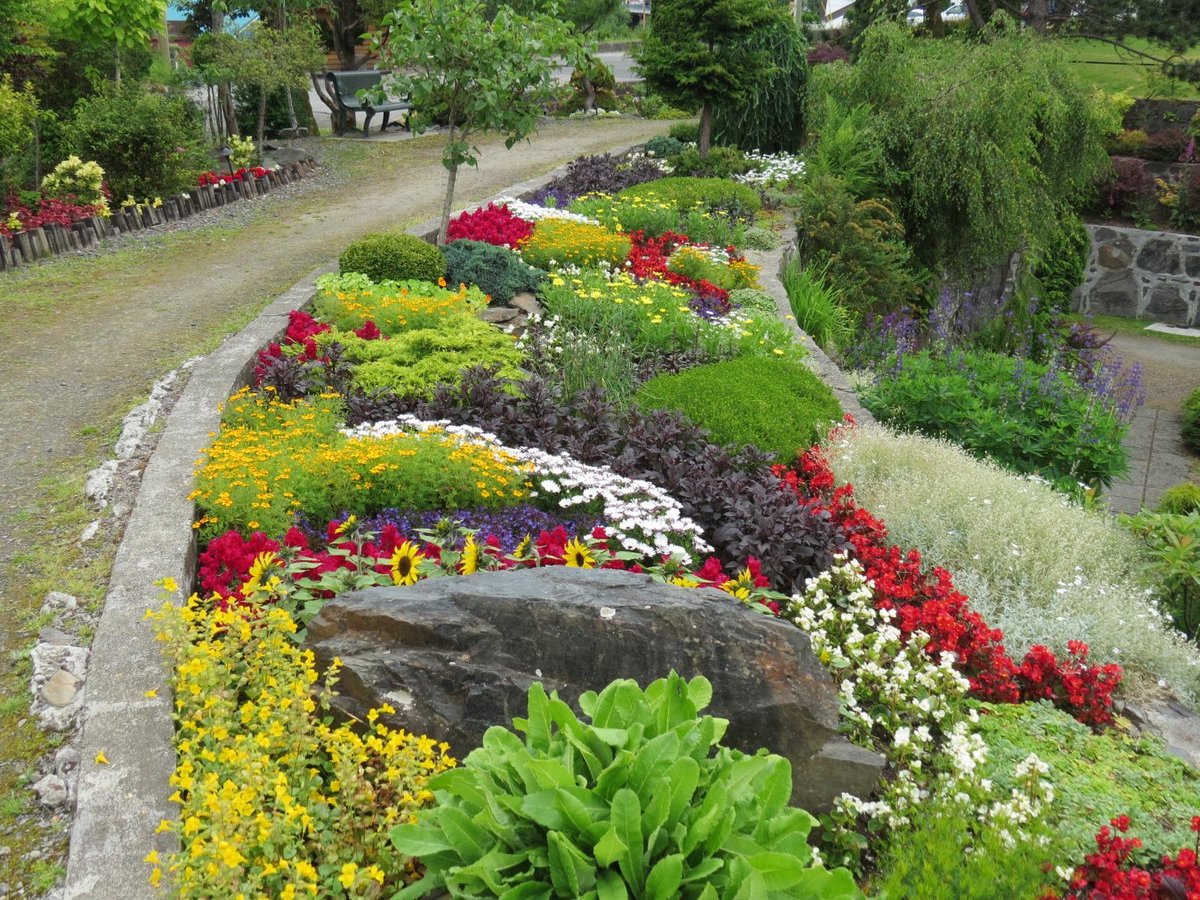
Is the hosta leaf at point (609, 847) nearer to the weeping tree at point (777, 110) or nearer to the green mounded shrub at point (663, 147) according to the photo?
the green mounded shrub at point (663, 147)

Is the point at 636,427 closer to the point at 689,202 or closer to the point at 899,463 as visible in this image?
the point at 899,463

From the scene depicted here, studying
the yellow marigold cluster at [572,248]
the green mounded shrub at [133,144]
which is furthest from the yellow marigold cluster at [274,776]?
the green mounded shrub at [133,144]

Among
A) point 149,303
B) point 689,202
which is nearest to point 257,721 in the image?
point 149,303

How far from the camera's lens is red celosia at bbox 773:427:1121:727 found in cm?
Answer: 391

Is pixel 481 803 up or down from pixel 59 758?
up

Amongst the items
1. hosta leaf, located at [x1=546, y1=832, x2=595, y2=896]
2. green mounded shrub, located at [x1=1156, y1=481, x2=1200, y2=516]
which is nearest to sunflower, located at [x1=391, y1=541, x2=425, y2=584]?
hosta leaf, located at [x1=546, y1=832, x2=595, y2=896]

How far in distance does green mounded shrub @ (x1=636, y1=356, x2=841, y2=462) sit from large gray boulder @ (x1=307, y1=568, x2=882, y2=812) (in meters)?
2.53

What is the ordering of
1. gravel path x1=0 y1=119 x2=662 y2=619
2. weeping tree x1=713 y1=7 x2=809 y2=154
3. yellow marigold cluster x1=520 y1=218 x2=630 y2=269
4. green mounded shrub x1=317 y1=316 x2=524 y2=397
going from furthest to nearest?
1. weeping tree x1=713 y1=7 x2=809 y2=154
2. yellow marigold cluster x1=520 y1=218 x2=630 y2=269
3. green mounded shrub x1=317 y1=316 x2=524 y2=397
4. gravel path x1=0 y1=119 x2=662 y2=619

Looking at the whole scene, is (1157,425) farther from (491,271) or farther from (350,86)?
(350,86)

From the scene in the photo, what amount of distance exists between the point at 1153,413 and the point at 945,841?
12.2 metres

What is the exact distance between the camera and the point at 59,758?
2.98 meters

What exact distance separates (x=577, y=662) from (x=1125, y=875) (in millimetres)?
1633

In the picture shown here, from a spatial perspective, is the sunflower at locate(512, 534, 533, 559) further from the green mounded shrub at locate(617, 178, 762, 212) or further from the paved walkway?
the green mounded shrub at locate(617, 178, 762, 212)

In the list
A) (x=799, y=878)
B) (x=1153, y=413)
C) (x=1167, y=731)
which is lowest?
(x=1153, y=413)
